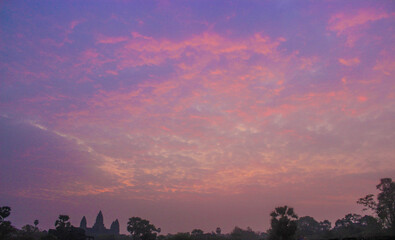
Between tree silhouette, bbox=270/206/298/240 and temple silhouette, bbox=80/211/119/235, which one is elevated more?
tree silhouette, bbox=270/206/298/240

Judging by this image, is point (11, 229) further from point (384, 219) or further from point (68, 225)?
point (384, 219)

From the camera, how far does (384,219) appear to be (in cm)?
7225

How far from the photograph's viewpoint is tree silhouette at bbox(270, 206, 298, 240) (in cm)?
6225

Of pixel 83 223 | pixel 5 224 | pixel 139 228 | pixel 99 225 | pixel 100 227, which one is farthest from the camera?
pixel 83 223

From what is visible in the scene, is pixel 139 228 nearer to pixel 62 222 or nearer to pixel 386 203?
pixel 62 222

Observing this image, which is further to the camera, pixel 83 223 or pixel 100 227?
pixel 83 223

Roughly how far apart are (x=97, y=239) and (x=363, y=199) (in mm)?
103283

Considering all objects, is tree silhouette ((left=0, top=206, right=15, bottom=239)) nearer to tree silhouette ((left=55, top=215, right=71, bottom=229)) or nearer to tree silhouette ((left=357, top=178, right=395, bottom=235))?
tree silhouette ((left=55, top=215, right=71, bottom=229))

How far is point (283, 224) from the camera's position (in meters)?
62.9

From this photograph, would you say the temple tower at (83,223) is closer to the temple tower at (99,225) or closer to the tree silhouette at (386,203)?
the temple tower at (99,225)

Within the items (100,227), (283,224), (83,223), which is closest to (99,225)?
(100,227)

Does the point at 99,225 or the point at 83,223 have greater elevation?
the point at 83,223

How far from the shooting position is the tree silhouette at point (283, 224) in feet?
204

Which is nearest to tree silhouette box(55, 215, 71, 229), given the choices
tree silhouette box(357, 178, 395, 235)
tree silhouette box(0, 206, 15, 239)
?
tree silhouette box(0, 206, 15, 239)
